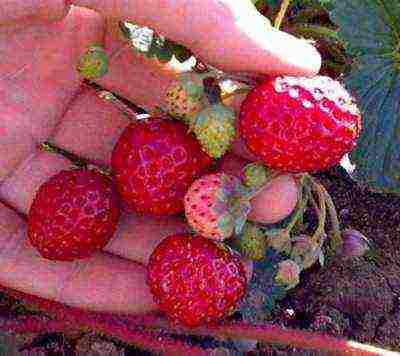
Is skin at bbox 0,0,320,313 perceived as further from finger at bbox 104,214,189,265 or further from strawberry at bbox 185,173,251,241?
strawberry at bbox 185,173,251,241

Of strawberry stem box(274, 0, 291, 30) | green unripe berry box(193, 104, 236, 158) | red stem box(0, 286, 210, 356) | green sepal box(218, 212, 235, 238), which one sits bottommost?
red stem box(0, 286, 210, 356)

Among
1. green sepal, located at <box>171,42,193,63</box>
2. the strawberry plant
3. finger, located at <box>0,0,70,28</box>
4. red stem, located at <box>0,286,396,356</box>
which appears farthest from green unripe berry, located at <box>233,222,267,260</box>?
finger, located at <box>0,0,70,28</box>

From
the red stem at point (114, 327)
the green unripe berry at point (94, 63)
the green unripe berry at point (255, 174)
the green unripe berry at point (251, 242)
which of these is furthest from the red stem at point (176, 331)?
the green unripe berry at point (94, 63)

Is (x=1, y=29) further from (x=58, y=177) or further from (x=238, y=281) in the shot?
(x=238, y=281)

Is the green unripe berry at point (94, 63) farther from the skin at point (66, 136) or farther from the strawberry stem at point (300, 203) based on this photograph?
the strawberry stem at point (300, 203)

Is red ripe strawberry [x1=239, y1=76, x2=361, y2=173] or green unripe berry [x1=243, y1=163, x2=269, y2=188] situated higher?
red ripe strawberry [x1=239, y1=76, x2=361, y2=173]

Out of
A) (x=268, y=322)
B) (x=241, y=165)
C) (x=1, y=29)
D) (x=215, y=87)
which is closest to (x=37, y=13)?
(x=1, y=29)

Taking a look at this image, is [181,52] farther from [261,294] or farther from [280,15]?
[261,294]
